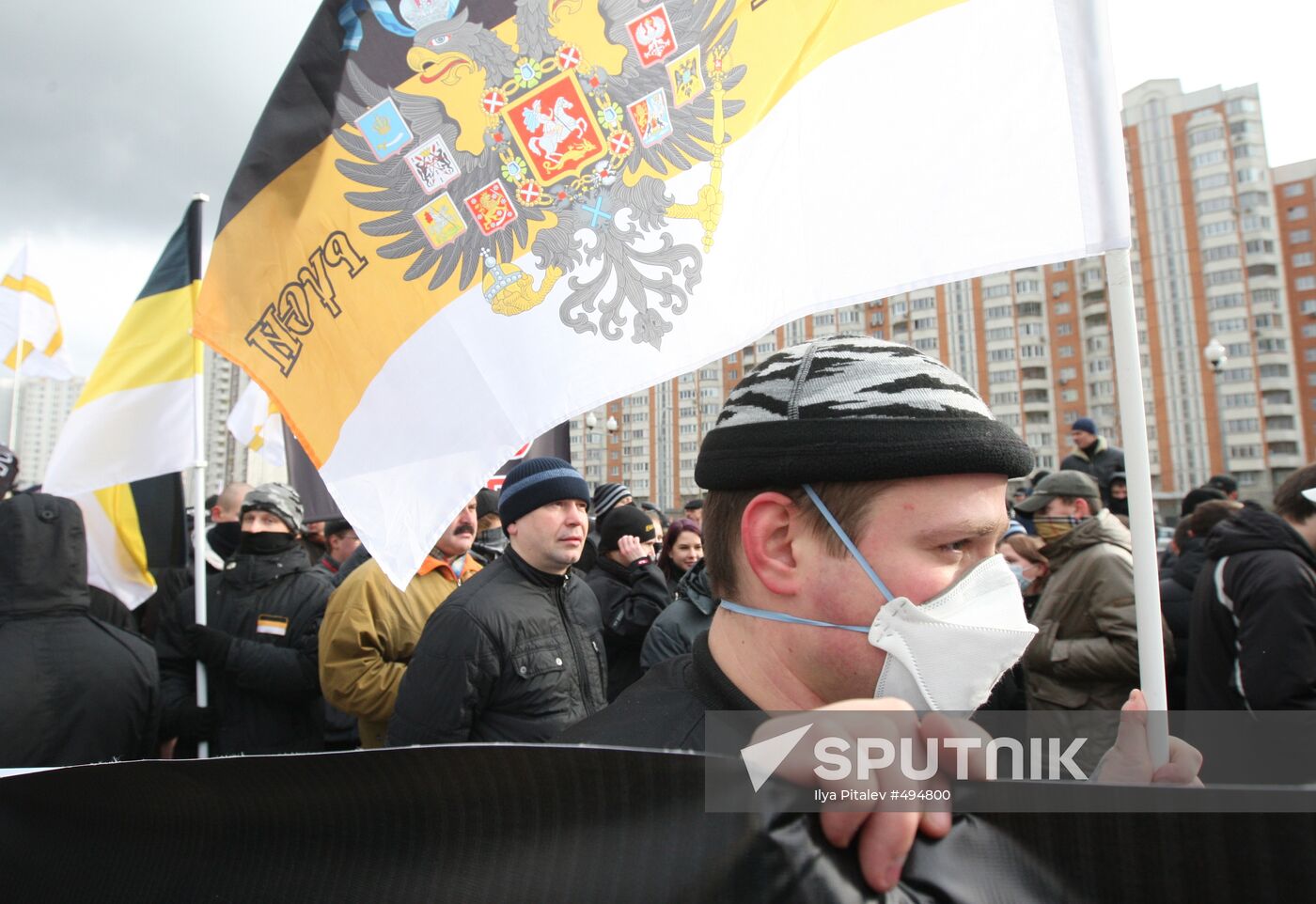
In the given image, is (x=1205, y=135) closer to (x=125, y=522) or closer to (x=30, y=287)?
(x=30, y=287)

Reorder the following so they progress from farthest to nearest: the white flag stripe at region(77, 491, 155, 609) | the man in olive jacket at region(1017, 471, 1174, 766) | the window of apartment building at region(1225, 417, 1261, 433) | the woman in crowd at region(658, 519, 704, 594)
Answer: the window of apartment building at region(1225, 417, 1261, 433) → the woman in crowd at region(658, 519, 704, 594) → the white flag stripe at region(77, 491, 155, 609) → the man in olive jacket at region(1017, 471, 1174, 766)

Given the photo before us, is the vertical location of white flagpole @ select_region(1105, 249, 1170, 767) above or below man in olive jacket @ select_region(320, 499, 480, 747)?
above

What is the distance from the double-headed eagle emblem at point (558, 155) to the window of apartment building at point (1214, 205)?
73.0m

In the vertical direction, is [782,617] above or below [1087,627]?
above

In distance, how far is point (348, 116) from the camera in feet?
7.87

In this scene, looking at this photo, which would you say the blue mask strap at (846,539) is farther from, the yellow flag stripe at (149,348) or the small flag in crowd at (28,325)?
the small flag in crowd at (28,325)

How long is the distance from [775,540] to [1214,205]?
7453 centimetres

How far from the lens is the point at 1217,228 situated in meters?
61.0

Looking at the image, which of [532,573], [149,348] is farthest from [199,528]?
[532,573]

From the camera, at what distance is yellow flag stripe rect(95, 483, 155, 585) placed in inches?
194

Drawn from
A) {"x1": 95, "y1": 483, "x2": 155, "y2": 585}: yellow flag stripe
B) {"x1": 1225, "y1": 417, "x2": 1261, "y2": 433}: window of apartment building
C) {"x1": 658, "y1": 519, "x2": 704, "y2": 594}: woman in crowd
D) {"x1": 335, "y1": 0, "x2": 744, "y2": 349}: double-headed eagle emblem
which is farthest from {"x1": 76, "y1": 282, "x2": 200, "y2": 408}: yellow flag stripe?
{"x1": 1225, "y1": 417, "x2": 1261, "y2": 433}: window of apartment building

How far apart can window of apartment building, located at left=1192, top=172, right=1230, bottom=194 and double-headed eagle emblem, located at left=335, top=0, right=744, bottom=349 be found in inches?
2897

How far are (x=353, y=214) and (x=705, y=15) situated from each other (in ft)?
3.63

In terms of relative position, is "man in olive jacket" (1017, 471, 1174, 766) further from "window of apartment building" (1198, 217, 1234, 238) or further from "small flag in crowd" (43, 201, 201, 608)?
"window of apartment building" (1198, 217, 1234, 238)
